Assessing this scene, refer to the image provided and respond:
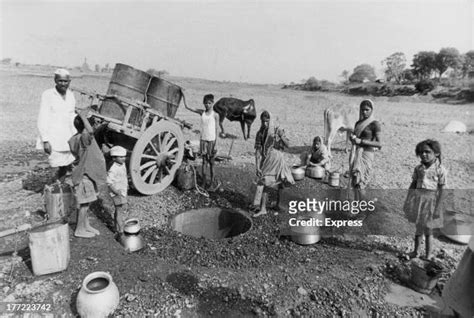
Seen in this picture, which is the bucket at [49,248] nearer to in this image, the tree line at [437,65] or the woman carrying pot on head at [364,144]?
the woman carrying pot on head at [364,144]

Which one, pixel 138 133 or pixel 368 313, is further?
pixel 138 133

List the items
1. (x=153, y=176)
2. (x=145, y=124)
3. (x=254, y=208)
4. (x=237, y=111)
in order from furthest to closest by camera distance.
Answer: (x=237, y=111) < (x=254, y=208) < (x=153, y=176) < (x=145, y=124)

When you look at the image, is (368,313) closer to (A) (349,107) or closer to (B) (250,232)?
(B) (250,232)

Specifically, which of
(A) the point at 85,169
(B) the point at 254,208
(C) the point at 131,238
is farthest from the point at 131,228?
(B) the point at 254,208

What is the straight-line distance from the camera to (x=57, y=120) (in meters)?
4.27

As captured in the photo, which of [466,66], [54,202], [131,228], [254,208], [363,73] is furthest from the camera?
[363,73]

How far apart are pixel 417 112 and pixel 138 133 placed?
60.3 ft

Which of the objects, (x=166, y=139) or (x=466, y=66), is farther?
(x=466, y=66)

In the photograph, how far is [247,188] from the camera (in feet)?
20.5

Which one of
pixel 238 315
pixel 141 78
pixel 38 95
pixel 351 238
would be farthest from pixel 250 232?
pixel 38 95

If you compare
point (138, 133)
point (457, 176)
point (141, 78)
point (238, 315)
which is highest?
point (141, 78)

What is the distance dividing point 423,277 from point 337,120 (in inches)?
238

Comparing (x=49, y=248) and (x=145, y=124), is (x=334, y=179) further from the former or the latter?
(x=49, y=248)

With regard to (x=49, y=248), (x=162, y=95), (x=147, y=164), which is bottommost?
(x=49, y=248)
